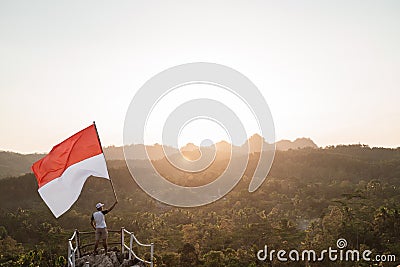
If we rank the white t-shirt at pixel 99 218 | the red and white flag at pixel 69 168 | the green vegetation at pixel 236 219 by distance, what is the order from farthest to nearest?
the green vegetation at pixel 236 219 → the white t-shirt at pixel 99 218 → the red and white flag at pixel 69 168

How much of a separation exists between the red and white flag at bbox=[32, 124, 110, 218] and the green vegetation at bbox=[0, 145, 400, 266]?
1214 centimetres

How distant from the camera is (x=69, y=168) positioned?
888 cm

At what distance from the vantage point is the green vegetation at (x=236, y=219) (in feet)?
74.3

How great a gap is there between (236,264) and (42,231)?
14.5 metres

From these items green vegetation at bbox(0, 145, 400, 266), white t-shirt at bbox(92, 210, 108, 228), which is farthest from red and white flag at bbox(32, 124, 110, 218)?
green vegetation at bbox(0, 145, 400, 266)

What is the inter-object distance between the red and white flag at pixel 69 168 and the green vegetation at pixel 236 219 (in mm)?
12140

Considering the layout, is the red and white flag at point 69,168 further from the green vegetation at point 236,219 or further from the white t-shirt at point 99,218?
the green vegetation at point 236,219

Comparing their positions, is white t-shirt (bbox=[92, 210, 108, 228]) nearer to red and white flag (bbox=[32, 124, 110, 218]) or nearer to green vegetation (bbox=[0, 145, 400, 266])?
red and white flag (bbox=[32, 124, 110, 218])

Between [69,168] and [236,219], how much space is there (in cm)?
2313

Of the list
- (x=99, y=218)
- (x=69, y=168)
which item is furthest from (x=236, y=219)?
(x=69, y=168)

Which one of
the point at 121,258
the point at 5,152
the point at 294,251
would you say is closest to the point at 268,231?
the point at 294,251

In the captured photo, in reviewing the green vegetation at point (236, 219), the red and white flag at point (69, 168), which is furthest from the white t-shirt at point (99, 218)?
the green vegetation at point (236, 219)

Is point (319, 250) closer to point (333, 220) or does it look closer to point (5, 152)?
point (333, 220)

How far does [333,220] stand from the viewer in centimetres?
2580
